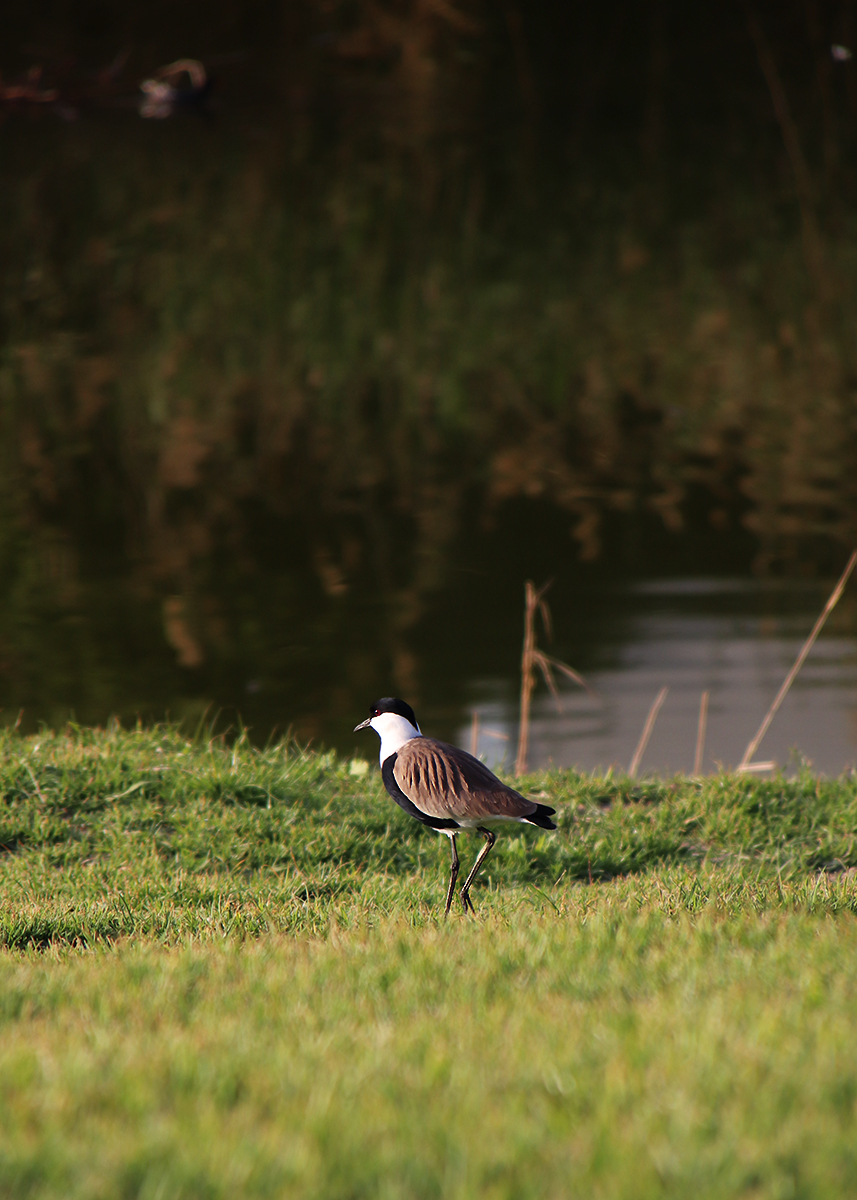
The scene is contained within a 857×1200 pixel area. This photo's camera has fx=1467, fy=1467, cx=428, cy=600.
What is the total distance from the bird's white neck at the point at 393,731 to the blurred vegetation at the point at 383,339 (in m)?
5.21

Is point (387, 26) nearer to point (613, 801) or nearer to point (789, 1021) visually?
→ point (613, 801)

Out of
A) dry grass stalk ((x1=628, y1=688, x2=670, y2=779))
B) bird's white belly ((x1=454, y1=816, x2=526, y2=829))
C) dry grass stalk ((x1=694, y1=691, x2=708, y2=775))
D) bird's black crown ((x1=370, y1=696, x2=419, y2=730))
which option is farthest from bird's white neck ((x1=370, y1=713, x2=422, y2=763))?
dry grass stalk ((x1=694, y1=691, x2=708, y2=775))

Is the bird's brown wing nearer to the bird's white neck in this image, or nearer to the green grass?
the bird's white neck

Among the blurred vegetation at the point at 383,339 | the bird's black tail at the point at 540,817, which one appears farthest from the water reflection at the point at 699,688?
the bird's black tail at the point at 540,817

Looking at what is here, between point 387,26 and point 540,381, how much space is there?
25.0 meters

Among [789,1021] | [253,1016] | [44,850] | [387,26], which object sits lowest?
[44,850]

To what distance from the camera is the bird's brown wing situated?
5211 mm

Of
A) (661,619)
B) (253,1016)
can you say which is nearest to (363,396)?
(661,619)

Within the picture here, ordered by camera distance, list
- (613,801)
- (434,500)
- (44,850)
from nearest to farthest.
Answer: (44,850) < (613,801) < (434,500)

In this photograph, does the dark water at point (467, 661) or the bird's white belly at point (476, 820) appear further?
the dark water at point (467, 661)

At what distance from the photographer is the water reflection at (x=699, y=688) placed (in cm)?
972

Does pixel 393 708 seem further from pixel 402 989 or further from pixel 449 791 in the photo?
pixel 402 989

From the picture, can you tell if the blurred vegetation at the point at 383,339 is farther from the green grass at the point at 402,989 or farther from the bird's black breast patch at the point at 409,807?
the bird's black breast patch at the point at 409,807

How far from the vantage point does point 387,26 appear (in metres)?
39.8
